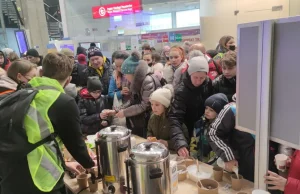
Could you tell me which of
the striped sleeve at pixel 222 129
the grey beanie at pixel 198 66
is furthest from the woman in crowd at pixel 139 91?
the striped sleeve at pixel 222 129

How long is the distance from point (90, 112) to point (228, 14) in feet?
12.2

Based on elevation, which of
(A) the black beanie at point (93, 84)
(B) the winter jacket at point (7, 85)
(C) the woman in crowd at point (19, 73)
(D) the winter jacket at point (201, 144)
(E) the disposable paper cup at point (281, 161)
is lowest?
(D) the winter jacket at point (201, 144)

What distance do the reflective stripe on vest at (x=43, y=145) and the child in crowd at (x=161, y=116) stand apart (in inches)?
34.2

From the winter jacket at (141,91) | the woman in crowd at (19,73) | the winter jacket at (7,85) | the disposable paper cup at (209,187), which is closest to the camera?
the disposable paper cup at (209,187)

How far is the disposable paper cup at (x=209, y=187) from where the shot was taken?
1242 mm

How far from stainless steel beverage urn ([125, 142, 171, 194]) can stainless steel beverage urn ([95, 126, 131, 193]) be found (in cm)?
17

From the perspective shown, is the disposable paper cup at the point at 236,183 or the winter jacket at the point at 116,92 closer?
the disposable paper cup at the point at 236,183

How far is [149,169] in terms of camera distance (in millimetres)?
1123

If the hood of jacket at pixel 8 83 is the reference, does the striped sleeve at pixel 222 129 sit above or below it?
below

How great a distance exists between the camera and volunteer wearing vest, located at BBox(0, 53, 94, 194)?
113 cm

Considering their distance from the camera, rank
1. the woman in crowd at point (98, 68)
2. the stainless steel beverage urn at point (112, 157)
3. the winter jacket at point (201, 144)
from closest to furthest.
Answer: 1. the stainless steel beverage urn at point (112, 157)
2. the winter jacket at point (201, 144)
3. the woman in crowd at point (98, 68)

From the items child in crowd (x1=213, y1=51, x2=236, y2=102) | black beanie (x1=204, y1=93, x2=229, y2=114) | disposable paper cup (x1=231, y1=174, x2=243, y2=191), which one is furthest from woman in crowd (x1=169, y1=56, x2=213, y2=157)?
disposable paper cup (x1=231, y1=174, x2=243, y2=191)

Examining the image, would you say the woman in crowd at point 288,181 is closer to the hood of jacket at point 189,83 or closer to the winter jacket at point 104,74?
the hood of jacket at point 189,83

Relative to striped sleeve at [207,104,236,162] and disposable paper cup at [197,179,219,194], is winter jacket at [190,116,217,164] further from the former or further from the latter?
disposable paper cup at [197,179,219,194]
